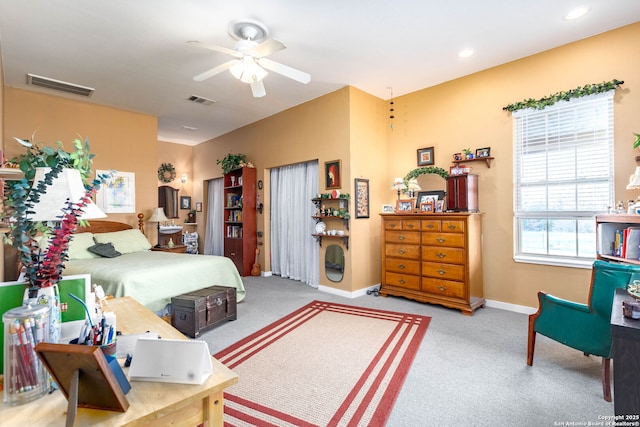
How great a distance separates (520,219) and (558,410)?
2457mm

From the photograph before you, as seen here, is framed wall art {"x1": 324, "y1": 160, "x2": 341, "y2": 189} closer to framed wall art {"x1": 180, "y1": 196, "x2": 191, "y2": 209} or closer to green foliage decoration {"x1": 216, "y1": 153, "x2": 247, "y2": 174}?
green foliage decoration {"x1": 216, "y1": 153, "x2": 247, "y2": 174}

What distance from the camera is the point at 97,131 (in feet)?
16.5

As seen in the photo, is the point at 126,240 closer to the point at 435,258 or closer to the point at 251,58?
the point at 251,58

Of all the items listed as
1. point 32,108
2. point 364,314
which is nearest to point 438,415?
point 364,314

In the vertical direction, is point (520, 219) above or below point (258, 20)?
below

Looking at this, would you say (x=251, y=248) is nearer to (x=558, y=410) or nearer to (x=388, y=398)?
(x=388, y=398)

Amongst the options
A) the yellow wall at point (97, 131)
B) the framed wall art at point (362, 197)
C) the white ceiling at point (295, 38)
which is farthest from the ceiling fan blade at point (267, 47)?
the yellow wall at point (97, 131)

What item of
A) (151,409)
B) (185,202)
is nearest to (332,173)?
(151,409)

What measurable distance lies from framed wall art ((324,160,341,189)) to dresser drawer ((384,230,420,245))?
1062 mm

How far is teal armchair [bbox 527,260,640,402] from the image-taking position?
6.49 ft

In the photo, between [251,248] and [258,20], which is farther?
[251,248]

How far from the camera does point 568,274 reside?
11.2ft

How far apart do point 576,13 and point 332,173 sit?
3168 mm

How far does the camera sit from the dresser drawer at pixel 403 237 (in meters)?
4.07
